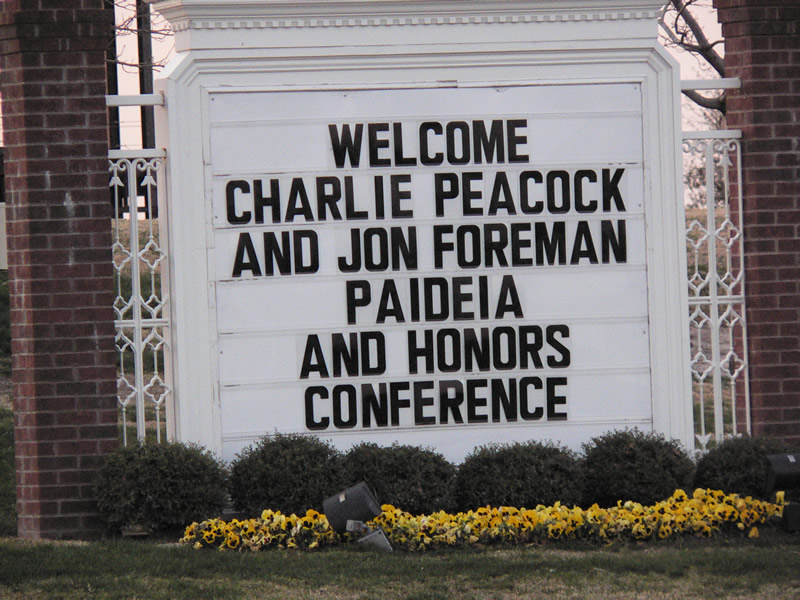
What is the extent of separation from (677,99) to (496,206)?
5.35 feet

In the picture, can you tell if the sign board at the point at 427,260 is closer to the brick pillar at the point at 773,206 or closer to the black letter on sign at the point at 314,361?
the black letter on sign at the point at 314,361

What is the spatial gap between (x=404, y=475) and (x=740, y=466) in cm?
245

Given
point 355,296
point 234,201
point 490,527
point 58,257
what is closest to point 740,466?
point 490,527

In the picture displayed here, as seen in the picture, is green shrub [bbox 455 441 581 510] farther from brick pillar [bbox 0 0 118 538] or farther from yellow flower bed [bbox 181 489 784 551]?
brick pillar [bbox 0 0 118 538]

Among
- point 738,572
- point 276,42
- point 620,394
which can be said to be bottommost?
point 738,572

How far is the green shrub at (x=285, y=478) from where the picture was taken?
323 inches

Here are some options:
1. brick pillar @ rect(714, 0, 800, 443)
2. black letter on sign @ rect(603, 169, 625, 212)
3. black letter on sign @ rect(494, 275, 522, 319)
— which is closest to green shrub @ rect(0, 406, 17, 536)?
black letter on sign @ rect(494, 275, 522, 319)

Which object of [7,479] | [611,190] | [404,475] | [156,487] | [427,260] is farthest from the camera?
[7,479]

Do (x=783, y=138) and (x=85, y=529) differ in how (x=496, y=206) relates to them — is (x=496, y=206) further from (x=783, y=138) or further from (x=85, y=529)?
(x=85, y=529)

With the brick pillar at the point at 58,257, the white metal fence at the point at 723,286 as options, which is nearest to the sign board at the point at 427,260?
the white metal fence at the point at 723,286

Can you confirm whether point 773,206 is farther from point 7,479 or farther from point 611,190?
point 7,479

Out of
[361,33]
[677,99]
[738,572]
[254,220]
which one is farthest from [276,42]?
[738,572]

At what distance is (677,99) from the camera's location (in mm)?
8984

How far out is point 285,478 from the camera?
8180mm
